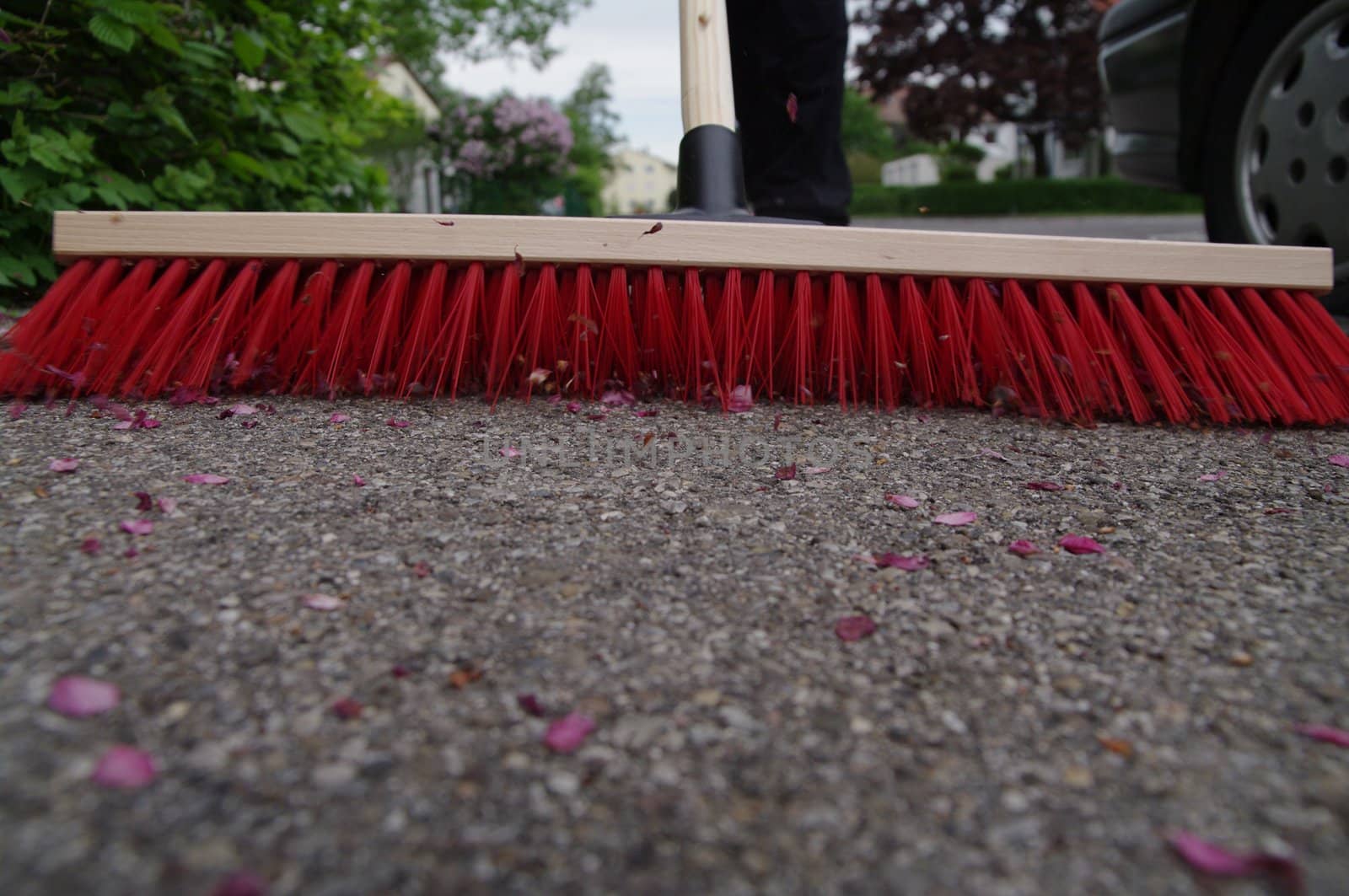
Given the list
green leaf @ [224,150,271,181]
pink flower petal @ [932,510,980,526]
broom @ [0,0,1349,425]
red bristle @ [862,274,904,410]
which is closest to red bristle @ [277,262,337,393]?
broom @ [0,0,1349,425]

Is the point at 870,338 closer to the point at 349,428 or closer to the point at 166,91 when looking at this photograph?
the point at 349,428

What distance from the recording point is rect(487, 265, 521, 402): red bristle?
4.95 ft

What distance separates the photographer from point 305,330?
1516 mm

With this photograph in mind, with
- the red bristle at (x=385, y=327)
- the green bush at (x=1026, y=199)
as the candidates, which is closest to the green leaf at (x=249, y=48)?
the red bristle at (x=385, y=327)

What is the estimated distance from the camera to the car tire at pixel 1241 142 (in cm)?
205

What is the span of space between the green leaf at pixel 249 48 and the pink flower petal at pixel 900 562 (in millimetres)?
2646

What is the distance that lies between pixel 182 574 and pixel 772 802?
640 millimetres

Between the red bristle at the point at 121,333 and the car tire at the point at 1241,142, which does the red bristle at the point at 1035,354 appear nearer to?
the car tire at the point at 1241,142

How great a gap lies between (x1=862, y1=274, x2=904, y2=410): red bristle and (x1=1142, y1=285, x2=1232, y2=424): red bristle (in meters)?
0.49

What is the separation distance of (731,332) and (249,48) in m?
2.08

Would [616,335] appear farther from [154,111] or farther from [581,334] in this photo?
[154,111]

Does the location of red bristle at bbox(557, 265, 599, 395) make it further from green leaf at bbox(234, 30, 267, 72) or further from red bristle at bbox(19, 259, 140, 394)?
green leaf at bbox(234, 30, 267, 72)

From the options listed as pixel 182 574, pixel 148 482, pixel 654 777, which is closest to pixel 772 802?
pixel 654 777

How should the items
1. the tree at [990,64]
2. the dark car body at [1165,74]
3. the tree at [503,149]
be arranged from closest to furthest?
the dark car body at [1165,74]
the tree at [503,149]
the tree at [990,64]
